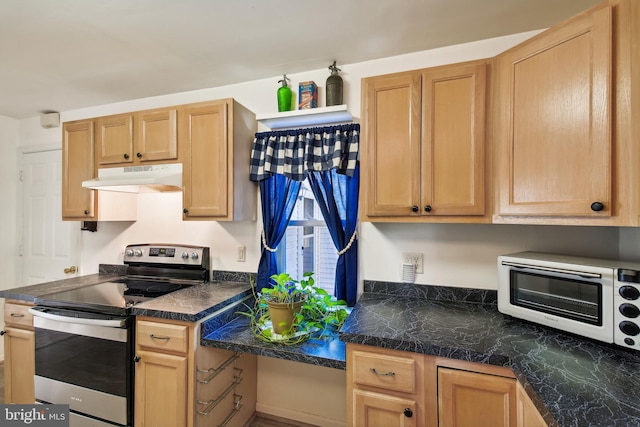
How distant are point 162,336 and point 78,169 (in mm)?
1639

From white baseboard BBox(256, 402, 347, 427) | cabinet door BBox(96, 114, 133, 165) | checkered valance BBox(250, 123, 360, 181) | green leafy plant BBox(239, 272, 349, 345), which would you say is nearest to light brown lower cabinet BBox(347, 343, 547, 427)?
green leafy plant BBox(239, 272, 349, 345)

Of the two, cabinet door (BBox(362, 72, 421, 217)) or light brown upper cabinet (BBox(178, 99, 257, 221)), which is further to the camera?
light brown upper cabinet (BBox(178, 99, 257, 221))

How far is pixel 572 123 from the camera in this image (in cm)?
117

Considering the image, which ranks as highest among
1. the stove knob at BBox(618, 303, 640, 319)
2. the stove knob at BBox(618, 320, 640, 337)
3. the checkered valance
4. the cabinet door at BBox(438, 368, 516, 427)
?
the checkered valance

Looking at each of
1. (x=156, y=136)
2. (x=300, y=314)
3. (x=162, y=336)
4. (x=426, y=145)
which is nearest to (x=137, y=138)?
(x=156, y=136)

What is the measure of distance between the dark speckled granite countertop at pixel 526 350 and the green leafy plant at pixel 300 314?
19 cm

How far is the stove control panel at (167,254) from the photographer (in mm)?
2314

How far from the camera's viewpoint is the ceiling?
4.76 ft

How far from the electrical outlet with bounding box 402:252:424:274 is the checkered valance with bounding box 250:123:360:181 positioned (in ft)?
2.10

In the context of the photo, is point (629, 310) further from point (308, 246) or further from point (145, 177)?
point (145, 177)

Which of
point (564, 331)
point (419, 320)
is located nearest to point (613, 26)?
point (564, 331)

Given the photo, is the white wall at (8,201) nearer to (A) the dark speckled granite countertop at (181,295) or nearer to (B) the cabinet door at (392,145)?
(A) the dark speckled granite countertop at (181,295)

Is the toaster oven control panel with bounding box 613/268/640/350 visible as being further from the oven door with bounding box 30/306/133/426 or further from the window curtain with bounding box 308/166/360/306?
the oven door with bounding box 30/306/133/426

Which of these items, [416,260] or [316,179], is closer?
[416,260]
